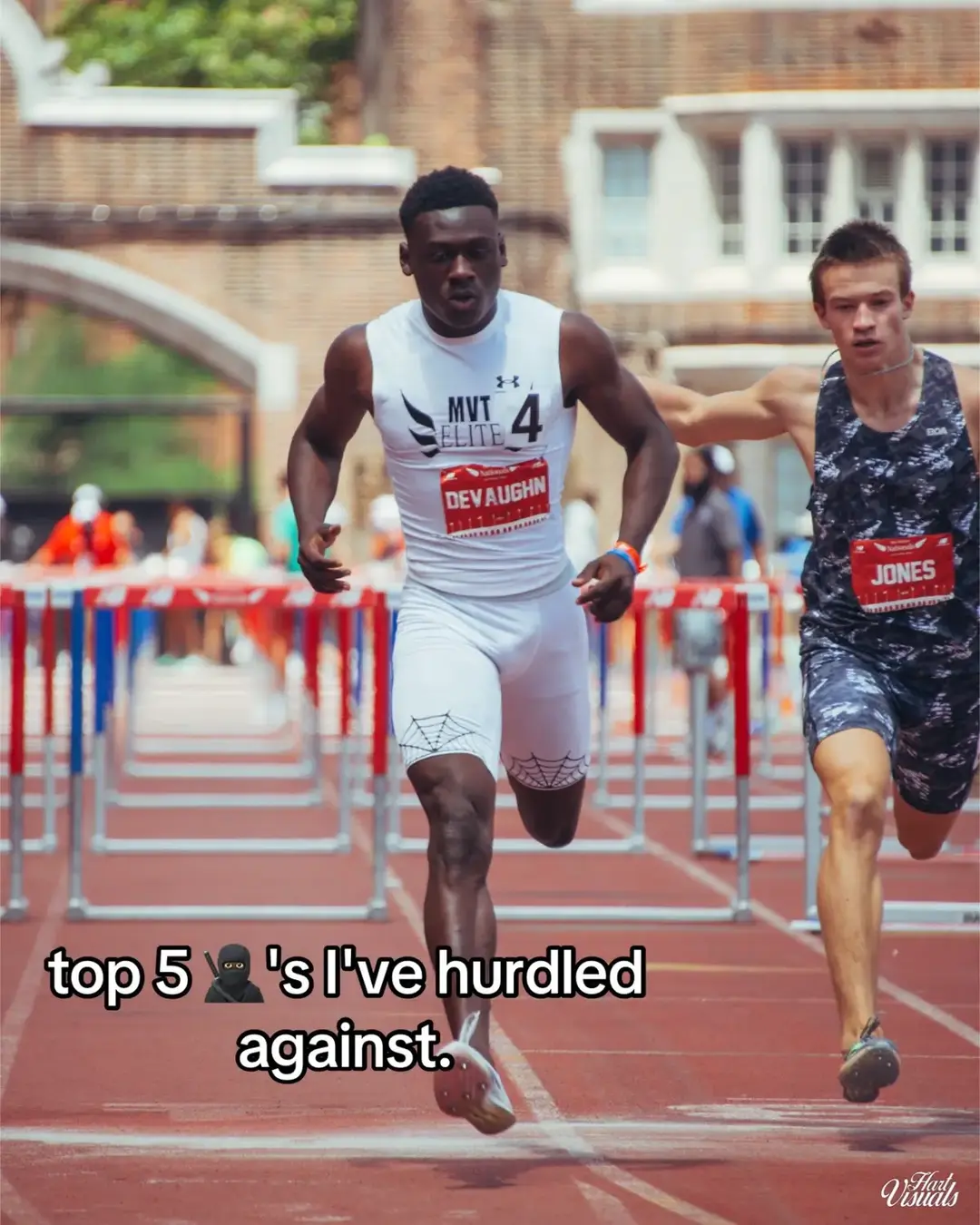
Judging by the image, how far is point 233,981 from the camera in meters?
8.51

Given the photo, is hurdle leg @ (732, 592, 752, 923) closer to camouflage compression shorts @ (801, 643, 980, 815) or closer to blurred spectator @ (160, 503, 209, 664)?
camouflage compression shorts @ (801, 643, 980, 815)

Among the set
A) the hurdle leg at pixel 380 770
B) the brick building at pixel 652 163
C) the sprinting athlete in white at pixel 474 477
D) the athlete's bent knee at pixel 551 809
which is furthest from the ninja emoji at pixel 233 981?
the brick building at pixel 652 163

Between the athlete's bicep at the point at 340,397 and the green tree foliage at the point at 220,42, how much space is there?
40237 mm

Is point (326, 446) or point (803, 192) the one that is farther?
point (803, 192)

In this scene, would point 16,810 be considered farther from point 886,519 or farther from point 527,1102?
point 886,519

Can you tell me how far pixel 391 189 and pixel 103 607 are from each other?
2276cm

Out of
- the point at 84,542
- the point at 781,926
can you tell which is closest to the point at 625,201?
the point at 84,542

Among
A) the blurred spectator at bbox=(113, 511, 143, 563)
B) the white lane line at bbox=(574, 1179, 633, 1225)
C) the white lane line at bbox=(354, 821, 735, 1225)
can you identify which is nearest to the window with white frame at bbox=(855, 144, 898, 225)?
the blurred spectator at bbox=(113, 511, 143, 563)

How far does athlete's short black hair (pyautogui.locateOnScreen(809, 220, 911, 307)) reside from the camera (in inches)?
254

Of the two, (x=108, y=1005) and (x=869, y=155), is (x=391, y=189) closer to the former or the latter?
(x=869, y=155)

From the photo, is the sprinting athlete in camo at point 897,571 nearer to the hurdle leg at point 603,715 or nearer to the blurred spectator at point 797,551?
the hurdle leg at point 603,715

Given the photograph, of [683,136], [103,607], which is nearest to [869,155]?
[683,136]

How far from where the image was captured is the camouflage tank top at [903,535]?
6449 mm

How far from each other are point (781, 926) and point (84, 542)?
10900mm
